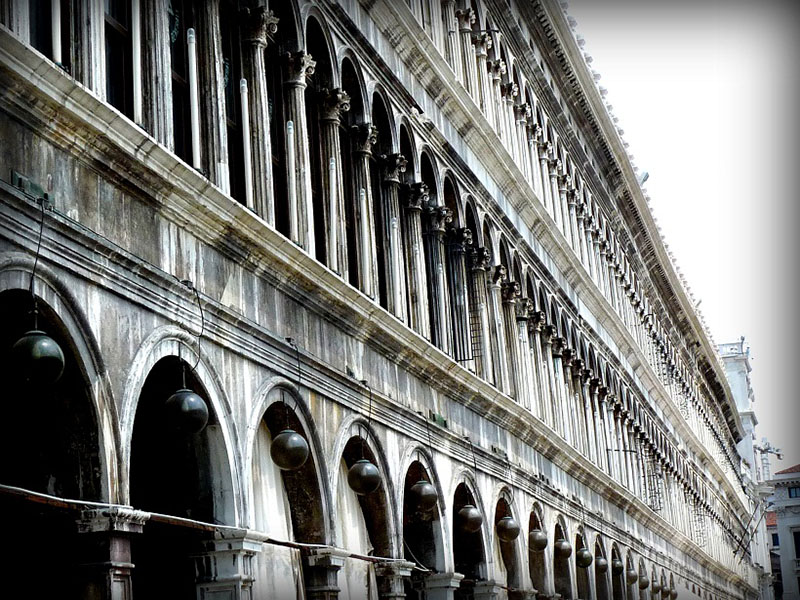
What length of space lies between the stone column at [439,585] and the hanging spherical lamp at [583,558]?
9.93 meters

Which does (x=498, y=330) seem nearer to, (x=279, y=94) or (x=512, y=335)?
(x=512, y=335)

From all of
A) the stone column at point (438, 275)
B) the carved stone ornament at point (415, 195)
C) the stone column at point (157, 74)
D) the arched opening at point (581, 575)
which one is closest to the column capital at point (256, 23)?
the stone column at point (157, 74)

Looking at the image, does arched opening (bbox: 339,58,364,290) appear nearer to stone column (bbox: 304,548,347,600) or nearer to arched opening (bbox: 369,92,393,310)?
arched opening (bbox: 369,92,393,310)

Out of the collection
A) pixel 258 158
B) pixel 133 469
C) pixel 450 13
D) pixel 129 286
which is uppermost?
pixel 450 13

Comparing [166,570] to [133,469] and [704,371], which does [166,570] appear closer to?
[133,469]

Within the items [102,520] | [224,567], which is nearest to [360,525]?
[224,567]

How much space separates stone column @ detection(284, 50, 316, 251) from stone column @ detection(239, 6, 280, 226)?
0.84 m

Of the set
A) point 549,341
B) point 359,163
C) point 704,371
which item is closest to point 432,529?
point 359,163

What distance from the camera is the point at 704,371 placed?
75.7 meters

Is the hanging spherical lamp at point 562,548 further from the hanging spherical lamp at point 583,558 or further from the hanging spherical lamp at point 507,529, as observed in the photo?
the hanging spherical lamp at point 507,529

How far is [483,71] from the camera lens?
31.8m

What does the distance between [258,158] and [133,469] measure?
410cm

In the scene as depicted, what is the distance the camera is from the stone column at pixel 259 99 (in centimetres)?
1775

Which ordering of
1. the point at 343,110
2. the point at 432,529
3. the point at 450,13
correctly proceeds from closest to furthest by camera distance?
the point at 343,110 < the point at 432,529 < the point at 450,13
